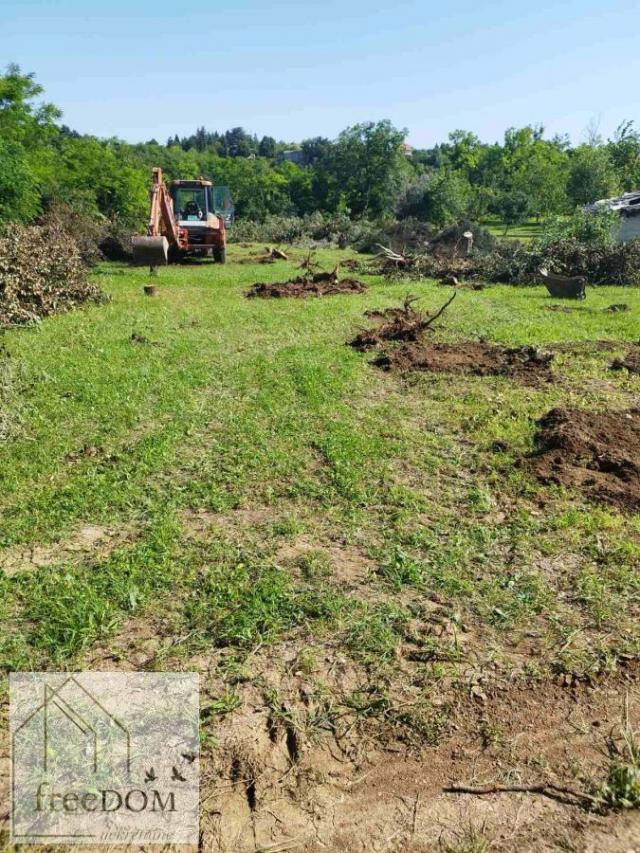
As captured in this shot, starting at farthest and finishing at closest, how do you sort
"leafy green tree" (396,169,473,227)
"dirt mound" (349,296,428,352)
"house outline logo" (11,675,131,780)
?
"leafy green tree" (396,169,473,227) → "dirt mound" (349,296,428,352) → "house outline logo" (11,675,131,780)

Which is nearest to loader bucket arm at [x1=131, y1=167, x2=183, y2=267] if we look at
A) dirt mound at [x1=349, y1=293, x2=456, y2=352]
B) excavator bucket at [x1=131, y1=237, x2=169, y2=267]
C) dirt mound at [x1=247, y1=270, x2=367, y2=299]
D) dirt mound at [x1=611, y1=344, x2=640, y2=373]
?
excavator bucket at [x1=131, y1=237, x2=169, y2=267]

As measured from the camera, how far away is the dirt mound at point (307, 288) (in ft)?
48.5

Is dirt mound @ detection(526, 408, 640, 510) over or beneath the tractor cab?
beneath

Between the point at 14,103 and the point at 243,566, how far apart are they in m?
28.2

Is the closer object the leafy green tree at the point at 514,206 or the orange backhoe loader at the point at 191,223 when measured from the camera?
the orange backhoe loader at the point at 191,223

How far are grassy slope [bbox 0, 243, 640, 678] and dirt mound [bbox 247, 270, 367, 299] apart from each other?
5.68 m

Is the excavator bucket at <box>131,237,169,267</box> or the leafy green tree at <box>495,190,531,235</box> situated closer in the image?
the excavator bucket at <box>131,237,169,267</box>

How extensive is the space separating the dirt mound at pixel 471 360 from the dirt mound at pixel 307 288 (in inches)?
236

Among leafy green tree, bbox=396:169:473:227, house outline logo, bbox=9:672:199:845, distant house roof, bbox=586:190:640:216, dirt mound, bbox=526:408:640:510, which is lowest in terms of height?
house outline logo, bbox=9:672:199:845

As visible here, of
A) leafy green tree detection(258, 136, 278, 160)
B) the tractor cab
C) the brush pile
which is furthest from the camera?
leafy green tree detection(258, 136, 278, 160)

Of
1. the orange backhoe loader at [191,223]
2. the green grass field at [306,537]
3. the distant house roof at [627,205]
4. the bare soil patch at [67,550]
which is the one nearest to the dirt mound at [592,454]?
the green grass field at [306,537]

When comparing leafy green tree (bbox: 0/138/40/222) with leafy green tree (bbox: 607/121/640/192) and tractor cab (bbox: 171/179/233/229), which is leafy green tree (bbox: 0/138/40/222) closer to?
tractor cab (bbox: 171/179/233/229)

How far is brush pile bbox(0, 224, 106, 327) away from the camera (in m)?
10.7

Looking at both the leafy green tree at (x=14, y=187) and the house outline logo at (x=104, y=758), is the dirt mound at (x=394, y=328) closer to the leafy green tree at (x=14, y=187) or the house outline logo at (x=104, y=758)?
the house outline logo at (x=104, y=758)
